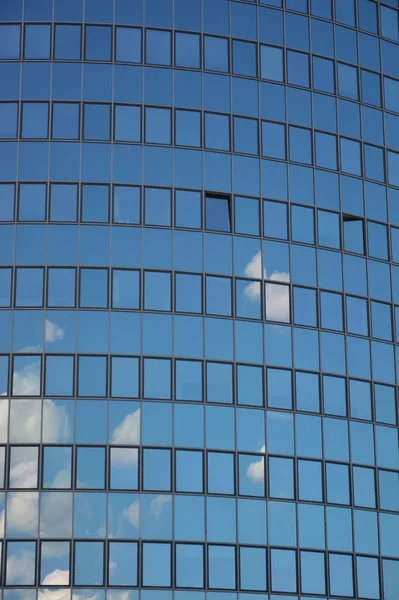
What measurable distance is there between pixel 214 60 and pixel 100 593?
2147cm

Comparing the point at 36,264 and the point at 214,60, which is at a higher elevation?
the point at 214,60

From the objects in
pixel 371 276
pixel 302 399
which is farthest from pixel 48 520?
pixel 371 276

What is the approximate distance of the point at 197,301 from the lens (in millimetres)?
51281

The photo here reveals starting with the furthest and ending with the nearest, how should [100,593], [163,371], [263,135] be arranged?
[263,135] < [163,371] < [100,593]

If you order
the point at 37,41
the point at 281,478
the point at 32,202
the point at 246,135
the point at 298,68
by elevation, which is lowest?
the point at 281,478

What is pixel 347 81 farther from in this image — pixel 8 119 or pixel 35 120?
pixel 8 119

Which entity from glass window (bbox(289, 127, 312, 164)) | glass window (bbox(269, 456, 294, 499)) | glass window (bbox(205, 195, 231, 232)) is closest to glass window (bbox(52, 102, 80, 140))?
glass window (bbox(205, 195, 231, 232))

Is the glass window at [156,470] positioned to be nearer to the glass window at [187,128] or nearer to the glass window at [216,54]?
the glass window at [187,128]

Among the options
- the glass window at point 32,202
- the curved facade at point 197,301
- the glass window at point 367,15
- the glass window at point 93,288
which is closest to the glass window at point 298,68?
the curved facade at point 197,301

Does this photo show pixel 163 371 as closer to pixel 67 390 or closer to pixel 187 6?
pixel 67 390

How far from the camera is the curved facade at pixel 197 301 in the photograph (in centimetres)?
4831

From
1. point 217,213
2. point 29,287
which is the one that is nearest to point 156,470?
point 29,287

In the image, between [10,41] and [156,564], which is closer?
[156,564]

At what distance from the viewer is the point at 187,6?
54938 mm
